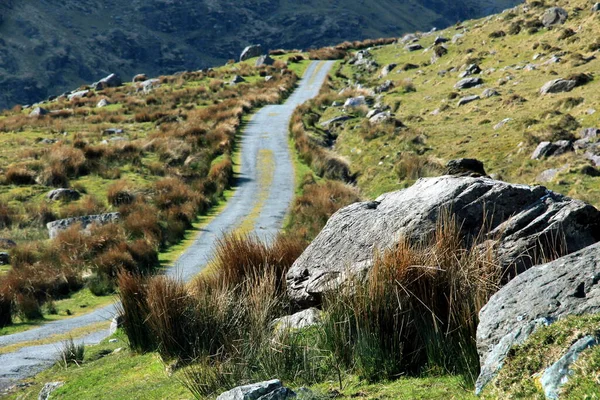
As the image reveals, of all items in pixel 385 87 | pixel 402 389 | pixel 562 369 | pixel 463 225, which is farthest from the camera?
pixel 385 87

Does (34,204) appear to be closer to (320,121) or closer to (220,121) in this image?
(220,121)

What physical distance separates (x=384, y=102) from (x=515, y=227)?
39.5 m

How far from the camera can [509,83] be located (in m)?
36.1

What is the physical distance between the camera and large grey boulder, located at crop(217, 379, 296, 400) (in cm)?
524

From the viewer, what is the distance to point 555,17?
45031 millimetres

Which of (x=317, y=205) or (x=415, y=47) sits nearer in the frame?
→ (x=317, y=205)

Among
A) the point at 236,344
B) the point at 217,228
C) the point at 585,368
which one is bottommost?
the point at 217,228

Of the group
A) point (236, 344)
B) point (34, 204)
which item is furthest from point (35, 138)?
point (236, 344)

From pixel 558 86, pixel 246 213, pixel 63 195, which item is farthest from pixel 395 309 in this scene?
pixel 558 86

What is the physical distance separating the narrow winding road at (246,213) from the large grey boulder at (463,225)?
2482 mm

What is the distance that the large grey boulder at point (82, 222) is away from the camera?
21.8 metres

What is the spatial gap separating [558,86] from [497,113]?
3362 millimetres

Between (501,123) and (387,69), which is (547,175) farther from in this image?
(387,69)

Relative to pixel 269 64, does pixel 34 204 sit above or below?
below
